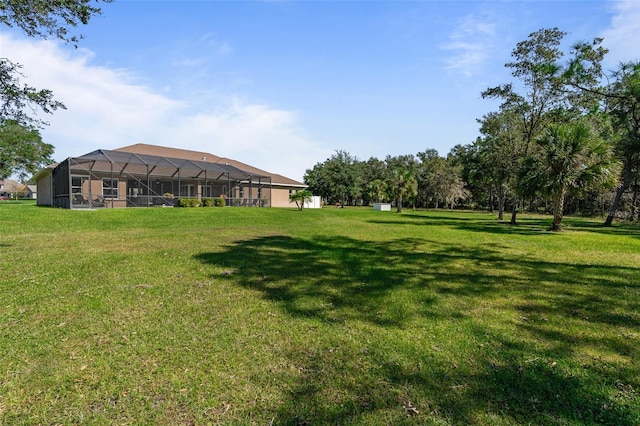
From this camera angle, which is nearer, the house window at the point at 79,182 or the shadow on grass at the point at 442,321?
the shadow on grass at the point at 442,321

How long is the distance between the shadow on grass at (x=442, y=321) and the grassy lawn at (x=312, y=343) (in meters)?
0.02

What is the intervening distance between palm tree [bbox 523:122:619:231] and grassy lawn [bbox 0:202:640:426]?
936 cm

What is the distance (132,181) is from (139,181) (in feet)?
9.28

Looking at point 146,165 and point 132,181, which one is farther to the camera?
point 132,181

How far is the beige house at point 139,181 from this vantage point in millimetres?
22328

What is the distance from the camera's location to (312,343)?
130 inches

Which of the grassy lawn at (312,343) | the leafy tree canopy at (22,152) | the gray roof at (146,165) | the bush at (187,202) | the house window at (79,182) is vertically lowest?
the grassy lawn at (312,343)

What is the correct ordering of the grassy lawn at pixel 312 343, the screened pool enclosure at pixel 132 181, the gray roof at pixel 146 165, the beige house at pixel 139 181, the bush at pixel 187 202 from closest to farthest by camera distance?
the grassy lawn at pixel 312 343 < the screened pool enclosure at pixel 132 181 < the beige house at pixel 139 181 < the gray roof at pixel 146 165 < the bush at pixel 187 202

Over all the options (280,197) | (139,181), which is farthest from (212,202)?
(280,197)

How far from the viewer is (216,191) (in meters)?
32.5

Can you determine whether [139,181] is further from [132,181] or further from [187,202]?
[187,202]

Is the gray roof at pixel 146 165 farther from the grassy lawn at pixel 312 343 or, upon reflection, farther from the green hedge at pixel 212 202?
the grassy lawn at pixel 312 343

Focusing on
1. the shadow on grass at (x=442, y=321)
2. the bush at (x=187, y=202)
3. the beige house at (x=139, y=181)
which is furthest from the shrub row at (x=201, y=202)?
the shadow on grass at (x=442, y=321)

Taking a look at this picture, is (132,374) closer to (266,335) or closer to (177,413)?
(177,413)
